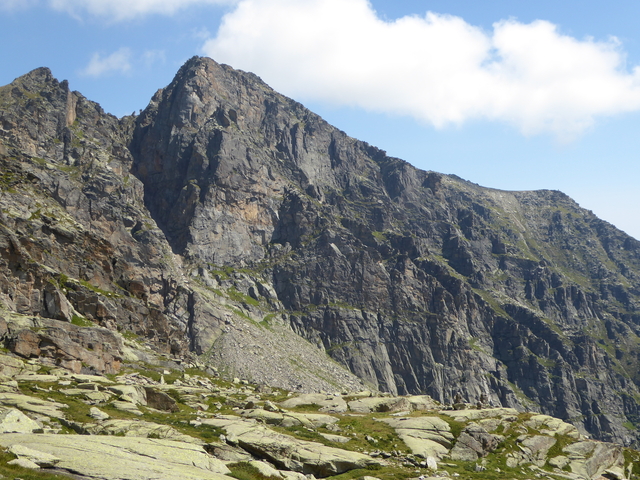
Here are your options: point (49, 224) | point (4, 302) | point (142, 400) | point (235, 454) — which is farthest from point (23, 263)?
point (235, 454)

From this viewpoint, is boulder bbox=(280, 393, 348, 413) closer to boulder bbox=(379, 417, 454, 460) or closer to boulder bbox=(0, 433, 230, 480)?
boulder bbox=(379, 417, 454, 460)

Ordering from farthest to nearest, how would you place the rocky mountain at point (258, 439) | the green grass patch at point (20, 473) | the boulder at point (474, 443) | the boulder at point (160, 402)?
1. the boulder at point (160, 402)
2. the boulder at point (474, 443)
3. the rocky mountain at point (258, 439)
4. the green grass patch at point (20, 473)

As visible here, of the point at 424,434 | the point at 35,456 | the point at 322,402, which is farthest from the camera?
the point at 322,402

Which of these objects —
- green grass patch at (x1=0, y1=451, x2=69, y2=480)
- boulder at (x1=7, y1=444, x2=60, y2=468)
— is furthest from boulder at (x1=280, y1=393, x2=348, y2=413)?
green grass patch at (x1=0, y1=451, x2=69, y2=480)

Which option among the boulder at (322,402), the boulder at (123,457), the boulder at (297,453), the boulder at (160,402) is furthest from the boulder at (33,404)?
the boulder at (322,402)

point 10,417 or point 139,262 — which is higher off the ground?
point 139,262

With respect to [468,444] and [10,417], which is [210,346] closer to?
[468,444]

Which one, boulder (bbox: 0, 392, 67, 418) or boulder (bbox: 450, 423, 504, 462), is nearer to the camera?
boulder (bbox: 0, 392, 67, 418)

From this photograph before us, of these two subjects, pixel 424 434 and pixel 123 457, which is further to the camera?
pixel 424 434

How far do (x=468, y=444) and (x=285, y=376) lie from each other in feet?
417

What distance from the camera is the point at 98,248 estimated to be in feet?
481

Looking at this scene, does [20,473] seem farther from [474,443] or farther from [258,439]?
[474,443]

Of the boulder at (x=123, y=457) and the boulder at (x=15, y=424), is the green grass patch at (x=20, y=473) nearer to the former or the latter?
the boulder at (x=123, y=457)

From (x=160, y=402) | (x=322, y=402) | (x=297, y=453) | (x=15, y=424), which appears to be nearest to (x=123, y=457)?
(x=15, y=424)
